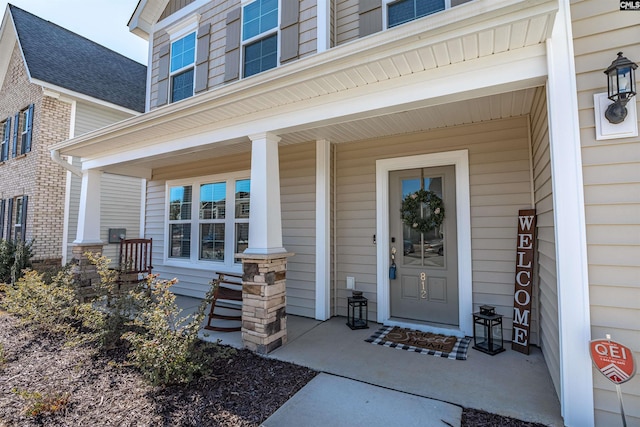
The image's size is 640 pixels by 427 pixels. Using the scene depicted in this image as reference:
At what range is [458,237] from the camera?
3.60 metres

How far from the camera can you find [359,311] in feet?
13.3

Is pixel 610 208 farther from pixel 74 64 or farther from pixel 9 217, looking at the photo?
pixel 9 217

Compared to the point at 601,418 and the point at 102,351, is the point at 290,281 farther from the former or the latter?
the point at 601,418

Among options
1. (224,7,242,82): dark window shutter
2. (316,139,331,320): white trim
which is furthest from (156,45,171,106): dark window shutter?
(316,139,331,320): white trim

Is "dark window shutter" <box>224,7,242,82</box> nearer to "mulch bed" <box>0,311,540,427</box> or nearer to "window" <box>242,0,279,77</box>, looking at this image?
"window" <box>242,0,279,77</box>

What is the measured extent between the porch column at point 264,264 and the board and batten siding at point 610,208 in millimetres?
2524

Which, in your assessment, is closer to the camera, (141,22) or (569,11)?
(569,11)

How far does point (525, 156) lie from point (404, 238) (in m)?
1.59

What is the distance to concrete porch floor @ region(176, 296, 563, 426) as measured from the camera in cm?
226

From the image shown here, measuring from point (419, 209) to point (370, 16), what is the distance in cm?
251

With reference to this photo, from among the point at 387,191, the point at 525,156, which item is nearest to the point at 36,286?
the point at 387,191

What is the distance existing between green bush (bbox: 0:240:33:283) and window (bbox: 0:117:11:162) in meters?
3.56

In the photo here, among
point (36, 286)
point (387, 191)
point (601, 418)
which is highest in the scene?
point (387, 191)

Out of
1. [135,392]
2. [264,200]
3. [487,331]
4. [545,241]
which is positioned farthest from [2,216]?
[545,241]
